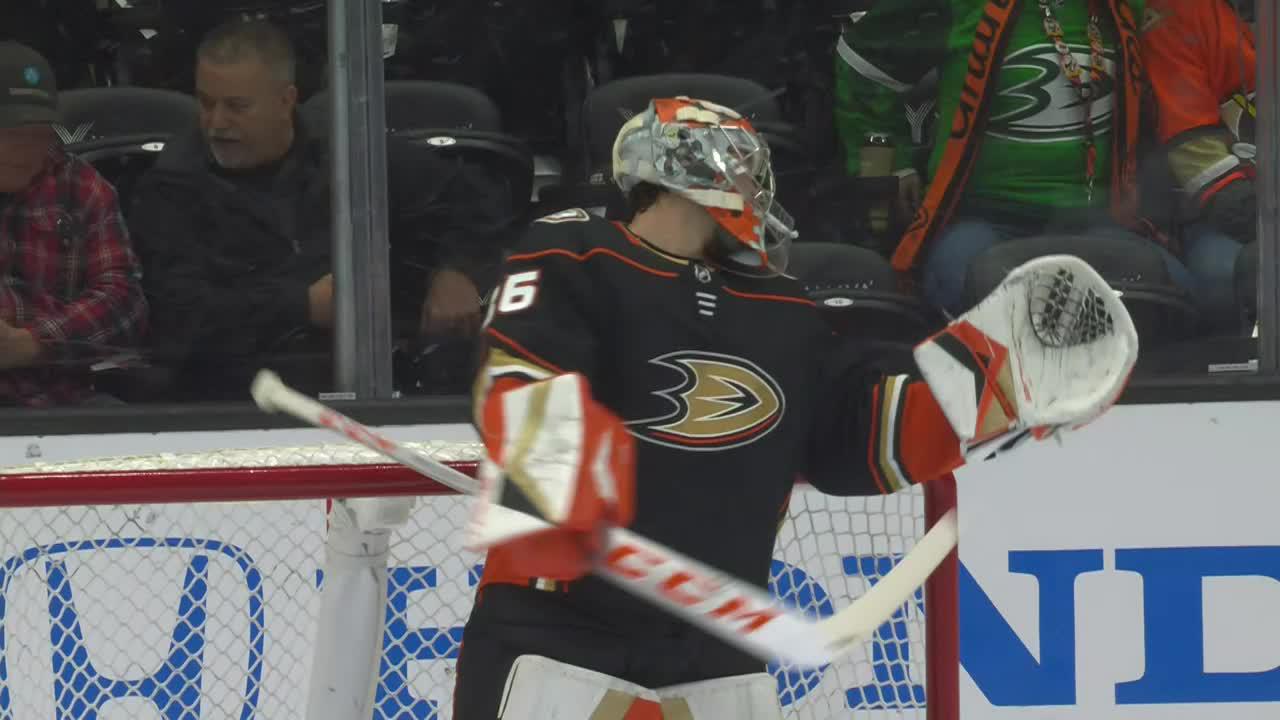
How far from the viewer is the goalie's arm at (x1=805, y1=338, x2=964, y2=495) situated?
6.36 ft

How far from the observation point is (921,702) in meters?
2.28

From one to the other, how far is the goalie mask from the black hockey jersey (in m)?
0.04

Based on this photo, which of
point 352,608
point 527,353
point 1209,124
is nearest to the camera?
point 527,353

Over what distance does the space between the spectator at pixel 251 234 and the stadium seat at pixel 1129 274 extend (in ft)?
2.77

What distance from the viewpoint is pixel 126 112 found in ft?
9.66

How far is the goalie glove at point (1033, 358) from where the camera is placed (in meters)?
1.76

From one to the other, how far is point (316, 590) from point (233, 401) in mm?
664

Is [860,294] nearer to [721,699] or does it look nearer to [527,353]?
[721,699]

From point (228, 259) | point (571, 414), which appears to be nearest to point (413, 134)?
point (228, 259)

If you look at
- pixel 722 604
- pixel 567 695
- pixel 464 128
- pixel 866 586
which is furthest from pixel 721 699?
pixel 464 128

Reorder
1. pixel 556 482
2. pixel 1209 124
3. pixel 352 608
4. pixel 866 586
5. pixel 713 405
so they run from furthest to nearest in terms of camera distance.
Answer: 1. pixel 1209 124
2. pixel 866 586
3. pixel 352 608
4. pixel 713 405
5. pixel 556 482

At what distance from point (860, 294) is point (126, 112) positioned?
1272 millimetres

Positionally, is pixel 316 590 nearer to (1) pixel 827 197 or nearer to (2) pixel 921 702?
(2) pixel 921 702

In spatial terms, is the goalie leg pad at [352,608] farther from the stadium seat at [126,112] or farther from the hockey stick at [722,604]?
the stadium seat at [126,112]
